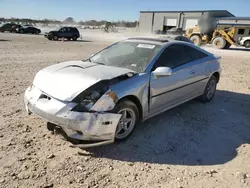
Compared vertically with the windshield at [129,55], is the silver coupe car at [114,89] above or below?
below

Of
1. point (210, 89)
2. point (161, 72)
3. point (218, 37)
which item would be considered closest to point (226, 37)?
point (218, 37)

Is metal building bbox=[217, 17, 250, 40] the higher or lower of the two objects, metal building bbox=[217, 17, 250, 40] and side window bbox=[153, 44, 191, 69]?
the higher

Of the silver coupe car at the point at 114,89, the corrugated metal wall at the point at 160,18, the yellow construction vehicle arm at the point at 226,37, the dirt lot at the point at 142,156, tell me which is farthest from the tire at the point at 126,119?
the corrugated metal wall at the point at 160,18

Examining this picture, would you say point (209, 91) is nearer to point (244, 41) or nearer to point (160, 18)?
point (244, 41)

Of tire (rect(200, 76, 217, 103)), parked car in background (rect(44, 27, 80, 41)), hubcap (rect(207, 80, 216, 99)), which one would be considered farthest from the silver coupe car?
parked car in background (rect(44, 27, 80, 41))

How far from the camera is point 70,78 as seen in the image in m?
3.31

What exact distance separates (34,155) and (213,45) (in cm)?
2288

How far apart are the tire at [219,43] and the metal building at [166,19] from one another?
28.9 metres

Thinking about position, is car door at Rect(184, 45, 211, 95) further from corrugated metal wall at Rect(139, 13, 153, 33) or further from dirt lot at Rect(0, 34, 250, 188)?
corrugated metal wall at Rect(139, 13, 153, 33)

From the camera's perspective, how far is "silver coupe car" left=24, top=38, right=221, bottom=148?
303 cm

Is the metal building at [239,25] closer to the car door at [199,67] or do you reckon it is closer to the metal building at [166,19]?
the car door at [199,67]

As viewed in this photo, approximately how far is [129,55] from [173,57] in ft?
2.71

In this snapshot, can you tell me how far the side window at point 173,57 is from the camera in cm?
412

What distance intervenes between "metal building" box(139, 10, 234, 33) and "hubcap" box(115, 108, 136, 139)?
5028cm
